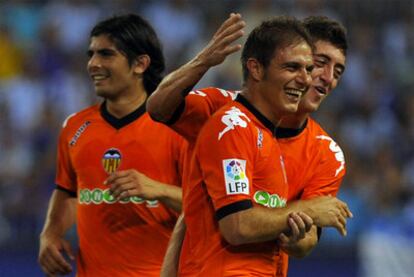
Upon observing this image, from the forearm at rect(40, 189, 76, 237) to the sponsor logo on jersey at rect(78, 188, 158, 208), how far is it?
36 cm

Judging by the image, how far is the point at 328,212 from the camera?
4840mm

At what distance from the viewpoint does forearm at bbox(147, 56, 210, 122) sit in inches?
187

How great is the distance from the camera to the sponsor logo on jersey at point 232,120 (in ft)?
15.2

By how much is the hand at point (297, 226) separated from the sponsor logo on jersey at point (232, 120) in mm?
463

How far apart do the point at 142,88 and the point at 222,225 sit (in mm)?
1941

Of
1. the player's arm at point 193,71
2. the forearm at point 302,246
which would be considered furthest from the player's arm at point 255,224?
the player's arm at point 193,71

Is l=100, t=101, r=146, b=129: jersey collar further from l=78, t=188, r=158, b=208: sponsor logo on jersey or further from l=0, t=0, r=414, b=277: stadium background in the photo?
l=0, t=0, r=414, b=277: stadium background

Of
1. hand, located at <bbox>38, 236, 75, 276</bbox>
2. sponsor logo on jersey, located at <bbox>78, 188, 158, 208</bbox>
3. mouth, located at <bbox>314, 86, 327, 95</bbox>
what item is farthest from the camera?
hand, located at <bbox>38, 236, 75, 276</bbox>

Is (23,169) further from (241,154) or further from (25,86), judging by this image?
(241,154)

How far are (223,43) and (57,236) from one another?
2.13m

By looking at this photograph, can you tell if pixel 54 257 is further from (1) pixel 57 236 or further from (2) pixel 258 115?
(2) pixel 258 115

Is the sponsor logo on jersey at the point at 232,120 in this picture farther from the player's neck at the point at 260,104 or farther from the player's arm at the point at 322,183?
the player's arm at the point at 322,183

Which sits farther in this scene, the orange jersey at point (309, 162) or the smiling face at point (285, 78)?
the orange jersey at point (309, 162)

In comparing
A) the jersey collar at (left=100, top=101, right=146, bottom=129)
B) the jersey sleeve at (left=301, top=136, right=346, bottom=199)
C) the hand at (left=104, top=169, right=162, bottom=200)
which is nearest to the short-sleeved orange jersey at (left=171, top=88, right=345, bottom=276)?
the jersey sleeve at (left=301, top=136, right=346, bottom=199)
